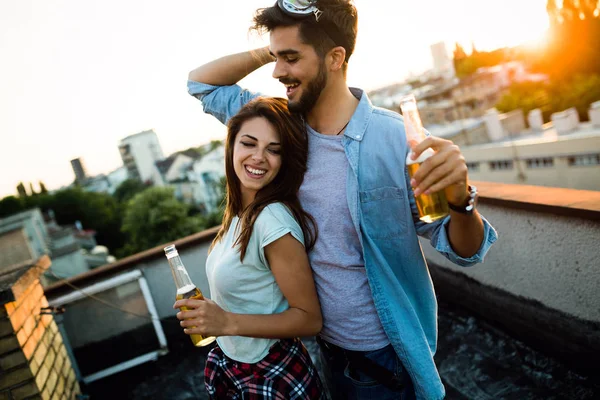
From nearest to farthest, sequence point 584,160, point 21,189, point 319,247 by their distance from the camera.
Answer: point 319,247 < point 584,160 < point 21,189

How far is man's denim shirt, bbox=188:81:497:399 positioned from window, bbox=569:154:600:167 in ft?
53.7

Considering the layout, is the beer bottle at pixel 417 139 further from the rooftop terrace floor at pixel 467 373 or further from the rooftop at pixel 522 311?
the rooftop terrace floor at pixel 467 373

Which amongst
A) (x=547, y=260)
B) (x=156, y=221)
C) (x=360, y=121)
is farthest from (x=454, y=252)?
(x=156, y=221)

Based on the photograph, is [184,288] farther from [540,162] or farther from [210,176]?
[210,176]

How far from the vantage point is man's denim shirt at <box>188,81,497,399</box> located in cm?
166

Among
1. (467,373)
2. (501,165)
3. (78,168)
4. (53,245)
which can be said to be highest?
(78,168)

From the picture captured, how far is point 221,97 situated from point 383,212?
1105mm

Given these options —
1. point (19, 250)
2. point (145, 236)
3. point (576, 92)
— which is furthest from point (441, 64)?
point (19, 250)

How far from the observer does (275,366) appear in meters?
1.79

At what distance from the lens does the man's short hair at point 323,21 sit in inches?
69.1

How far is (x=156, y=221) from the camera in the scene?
31562 millimetres

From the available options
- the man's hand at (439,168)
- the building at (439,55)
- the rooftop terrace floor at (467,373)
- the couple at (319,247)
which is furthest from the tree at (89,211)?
the building at (439,55)

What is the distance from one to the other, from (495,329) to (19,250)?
21.6 meters

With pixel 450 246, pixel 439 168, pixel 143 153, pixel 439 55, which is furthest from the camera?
pixel 439 55
